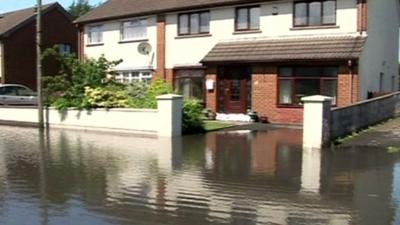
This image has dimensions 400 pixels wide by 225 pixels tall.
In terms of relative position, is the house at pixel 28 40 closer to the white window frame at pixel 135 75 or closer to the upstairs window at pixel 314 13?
the white window frame at pixel 135 75

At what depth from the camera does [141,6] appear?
3206cm

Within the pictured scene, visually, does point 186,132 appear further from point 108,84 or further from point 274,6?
point 274,6

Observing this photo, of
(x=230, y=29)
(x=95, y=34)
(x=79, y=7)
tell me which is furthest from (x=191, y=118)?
(x=79, y=7)

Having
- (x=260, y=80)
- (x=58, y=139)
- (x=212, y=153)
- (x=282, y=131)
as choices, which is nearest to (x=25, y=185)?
(x=212, y=153)

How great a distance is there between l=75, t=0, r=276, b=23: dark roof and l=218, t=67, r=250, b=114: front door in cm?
306

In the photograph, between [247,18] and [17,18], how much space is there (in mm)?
26177

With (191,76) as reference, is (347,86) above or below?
below

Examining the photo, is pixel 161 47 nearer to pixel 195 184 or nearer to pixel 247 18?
pixel 247 18

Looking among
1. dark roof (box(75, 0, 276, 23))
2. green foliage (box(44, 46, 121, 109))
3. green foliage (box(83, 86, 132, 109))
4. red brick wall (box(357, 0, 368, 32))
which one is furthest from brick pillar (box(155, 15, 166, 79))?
red brick wall (box(357, 0, 368, 32))

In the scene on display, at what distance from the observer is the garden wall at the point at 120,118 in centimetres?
1950

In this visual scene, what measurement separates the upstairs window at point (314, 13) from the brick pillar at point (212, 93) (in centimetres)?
440

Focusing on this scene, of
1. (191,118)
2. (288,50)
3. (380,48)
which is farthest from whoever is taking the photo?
(380,48)

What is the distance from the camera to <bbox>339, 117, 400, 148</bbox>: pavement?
661 inches

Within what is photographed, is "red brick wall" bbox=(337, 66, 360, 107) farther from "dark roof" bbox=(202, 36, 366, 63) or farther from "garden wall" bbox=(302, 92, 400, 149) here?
"garden wall" bbox=(302, 92, 400, 149)
